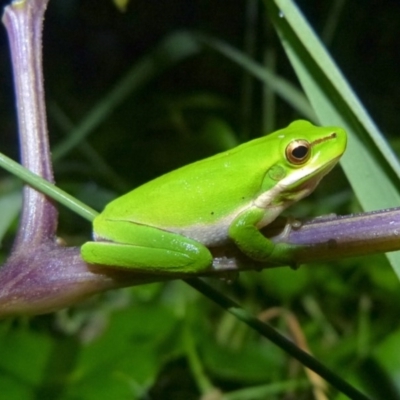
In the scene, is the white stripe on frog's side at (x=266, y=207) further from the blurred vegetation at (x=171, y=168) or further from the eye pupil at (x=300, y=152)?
the blurred vegetation at (x=171, y=168)

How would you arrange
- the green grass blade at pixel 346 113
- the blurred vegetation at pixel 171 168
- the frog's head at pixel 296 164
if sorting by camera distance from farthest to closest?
1. the blurred vegetation at pixel 171 168
2. the frog's head at pixel 296 164
3. the green grass blade at pixel 346 113

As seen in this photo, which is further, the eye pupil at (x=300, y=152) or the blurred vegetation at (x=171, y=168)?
the blurred vegetation at (x=171, y=168)

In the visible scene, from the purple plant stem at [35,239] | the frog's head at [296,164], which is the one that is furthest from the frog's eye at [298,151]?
the purple plant stem at [35,239]

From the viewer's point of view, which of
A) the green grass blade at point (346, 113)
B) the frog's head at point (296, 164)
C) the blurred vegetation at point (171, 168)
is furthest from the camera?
the blurred vegetation at point (171, 168)

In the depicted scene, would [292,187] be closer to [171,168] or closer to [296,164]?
[296,164]

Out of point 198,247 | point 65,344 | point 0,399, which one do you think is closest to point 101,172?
point 65,344

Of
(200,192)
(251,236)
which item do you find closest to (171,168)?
(200,192)
